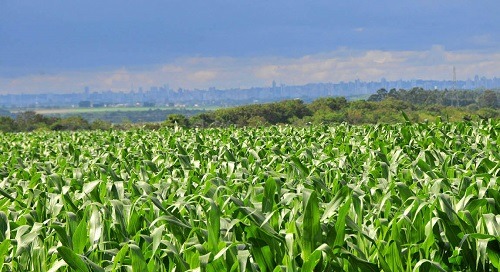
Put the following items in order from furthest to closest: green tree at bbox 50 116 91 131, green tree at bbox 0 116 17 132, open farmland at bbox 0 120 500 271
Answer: green tree at bbox 0 116 17 132 → green tree at bbox 50 116 91 131 → open farmland at bbox 0 120 500 271

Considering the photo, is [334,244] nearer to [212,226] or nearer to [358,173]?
[212,226]

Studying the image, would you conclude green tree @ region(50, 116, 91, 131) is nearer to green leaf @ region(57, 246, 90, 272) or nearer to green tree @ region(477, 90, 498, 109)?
green leaf @ region(57, 246, 90, 272)

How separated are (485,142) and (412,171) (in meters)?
3.79

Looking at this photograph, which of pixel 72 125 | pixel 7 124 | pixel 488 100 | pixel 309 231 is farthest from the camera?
pixel 488 100

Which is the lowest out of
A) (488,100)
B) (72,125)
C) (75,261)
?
(488,100)

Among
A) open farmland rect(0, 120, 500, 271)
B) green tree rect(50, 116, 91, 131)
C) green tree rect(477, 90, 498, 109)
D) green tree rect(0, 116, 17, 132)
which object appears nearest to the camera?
open farmland rect(0, 120, 500, 271)

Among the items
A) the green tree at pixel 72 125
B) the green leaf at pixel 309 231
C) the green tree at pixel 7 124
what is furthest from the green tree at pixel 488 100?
the green leaf at pixel 309 231

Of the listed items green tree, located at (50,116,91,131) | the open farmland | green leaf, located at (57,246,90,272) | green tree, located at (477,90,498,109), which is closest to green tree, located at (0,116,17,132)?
green tree, located at (50,116,91,131)

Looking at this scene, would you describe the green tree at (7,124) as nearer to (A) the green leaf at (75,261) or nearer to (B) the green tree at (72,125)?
(B) the green tree at (72,125)

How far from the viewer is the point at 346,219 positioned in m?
3.26

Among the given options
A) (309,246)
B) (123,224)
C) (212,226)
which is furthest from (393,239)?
(123,224)

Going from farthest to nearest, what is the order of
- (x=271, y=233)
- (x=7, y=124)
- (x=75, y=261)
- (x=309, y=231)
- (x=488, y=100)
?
(x=488, y=100) → (x=7, y=124) → (x=271, y=233) → (x=309, y=231) → (x=75, y=261)

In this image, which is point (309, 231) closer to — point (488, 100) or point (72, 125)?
point (72, 125)

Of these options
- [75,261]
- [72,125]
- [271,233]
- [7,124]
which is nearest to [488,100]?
[72,125]
